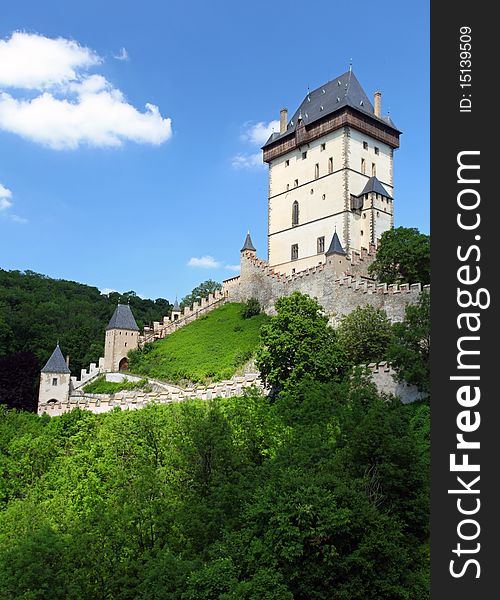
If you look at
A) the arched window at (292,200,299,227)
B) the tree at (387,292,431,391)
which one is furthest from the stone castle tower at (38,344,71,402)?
the tree at (387,292,431,391)

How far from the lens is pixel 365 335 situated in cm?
3653

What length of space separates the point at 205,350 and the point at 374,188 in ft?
57.3

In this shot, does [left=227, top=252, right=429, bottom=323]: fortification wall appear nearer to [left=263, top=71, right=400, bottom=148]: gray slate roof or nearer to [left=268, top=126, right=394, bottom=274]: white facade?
[left=268, top=126, right=394, bottom=274]: white facade

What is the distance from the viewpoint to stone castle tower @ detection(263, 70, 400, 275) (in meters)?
53.0

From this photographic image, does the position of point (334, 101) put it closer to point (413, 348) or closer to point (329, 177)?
point (329, 177)

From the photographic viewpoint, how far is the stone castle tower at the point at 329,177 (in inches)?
2088

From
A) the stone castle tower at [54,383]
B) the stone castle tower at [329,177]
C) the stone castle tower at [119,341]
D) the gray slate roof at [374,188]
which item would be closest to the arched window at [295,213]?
the stone castle tower at [329,177]

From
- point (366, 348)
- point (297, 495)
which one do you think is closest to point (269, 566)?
point (297, 495)

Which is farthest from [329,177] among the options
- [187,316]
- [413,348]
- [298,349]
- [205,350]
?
[413,348]

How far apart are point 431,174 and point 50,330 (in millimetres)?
68939

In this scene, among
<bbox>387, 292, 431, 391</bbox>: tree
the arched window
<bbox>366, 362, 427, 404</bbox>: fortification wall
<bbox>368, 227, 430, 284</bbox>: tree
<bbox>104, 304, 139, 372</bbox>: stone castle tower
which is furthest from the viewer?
the arched window

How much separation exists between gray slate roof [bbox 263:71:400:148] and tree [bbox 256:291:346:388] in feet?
80.0

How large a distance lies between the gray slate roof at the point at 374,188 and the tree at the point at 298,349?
19046mm

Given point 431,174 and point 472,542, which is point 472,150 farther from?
point 472,542
